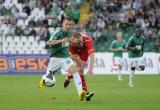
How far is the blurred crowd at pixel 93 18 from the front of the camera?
41375 mm

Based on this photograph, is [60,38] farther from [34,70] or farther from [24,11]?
[24,11]

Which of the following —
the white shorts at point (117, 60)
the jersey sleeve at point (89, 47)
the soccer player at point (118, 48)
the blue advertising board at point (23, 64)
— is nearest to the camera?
the jersey sleeve at point (89, 47)

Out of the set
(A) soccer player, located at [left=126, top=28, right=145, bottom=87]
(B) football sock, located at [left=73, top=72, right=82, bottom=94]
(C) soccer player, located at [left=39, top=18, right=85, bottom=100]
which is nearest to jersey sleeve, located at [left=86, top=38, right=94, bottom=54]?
(C) soccer player, located at [left=39, top=18, right=85, bottom=100]

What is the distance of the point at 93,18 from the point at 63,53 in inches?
957

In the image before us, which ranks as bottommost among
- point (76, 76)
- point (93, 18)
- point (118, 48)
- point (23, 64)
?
point (23, 64)

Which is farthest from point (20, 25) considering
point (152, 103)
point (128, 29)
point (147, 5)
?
point (152, 103)

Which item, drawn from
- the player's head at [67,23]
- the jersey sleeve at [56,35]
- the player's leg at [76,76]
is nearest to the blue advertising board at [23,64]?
the player's leg at [76,76]

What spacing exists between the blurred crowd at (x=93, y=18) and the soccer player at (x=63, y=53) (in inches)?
836

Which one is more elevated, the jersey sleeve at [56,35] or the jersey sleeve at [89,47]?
the jersey sleeve at [56,35]

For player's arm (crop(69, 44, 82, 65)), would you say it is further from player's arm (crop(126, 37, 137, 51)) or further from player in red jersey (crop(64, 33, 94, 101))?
player's arm (crop(126, 37, 137, 51))

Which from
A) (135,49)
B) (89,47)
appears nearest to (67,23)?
(89,47)

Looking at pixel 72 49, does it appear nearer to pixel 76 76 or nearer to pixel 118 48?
pixel 76 76

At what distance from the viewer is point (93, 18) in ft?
144

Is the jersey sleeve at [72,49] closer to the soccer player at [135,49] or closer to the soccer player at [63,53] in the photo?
the soccer player at [63,53]
